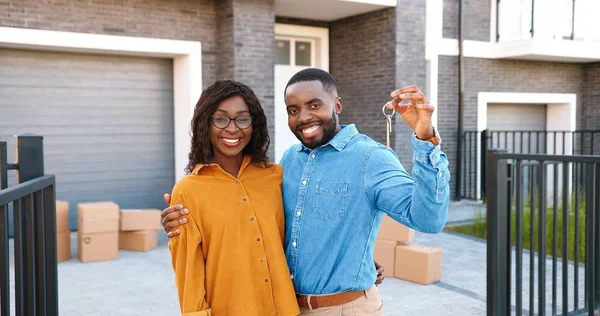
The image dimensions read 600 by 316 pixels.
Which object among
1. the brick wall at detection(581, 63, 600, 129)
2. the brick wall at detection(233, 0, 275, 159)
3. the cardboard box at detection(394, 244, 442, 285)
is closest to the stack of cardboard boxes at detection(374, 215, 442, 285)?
the cardboard box at detection(394, 244, 442, 285)

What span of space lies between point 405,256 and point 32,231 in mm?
4543

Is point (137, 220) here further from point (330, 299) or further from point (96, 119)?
point (330, 299)

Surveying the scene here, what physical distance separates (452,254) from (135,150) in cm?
531

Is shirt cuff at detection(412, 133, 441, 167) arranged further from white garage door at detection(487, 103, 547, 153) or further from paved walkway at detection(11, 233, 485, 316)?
white garage door at detection(487, 103, 547, 153)

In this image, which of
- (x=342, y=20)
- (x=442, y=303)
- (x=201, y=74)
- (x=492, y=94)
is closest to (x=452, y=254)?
(x=442, y=303)

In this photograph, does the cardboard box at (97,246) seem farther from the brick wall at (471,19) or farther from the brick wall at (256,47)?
the brick wall at (471,19)

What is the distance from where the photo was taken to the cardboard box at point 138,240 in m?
7.68

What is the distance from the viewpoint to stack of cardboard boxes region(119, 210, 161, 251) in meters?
7.57

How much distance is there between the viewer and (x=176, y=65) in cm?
976

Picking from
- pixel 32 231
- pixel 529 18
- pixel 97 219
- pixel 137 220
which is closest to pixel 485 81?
pixel 529 18

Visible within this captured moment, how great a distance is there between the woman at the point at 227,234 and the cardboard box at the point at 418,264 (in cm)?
416

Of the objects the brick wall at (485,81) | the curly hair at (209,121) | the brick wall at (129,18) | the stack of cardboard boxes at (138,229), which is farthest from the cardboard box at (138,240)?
the brick wall at (485,81)

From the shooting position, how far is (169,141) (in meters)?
9.95

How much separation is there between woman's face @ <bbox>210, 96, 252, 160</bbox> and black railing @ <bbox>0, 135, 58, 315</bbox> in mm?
787
